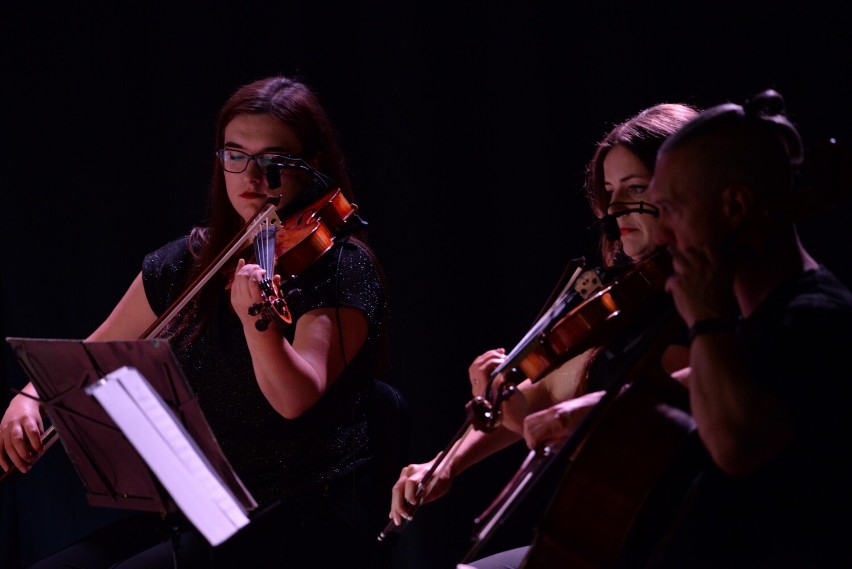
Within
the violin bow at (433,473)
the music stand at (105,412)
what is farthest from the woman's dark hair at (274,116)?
the violin bow at (433,473)

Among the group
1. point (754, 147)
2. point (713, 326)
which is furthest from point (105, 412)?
point (754, 147)

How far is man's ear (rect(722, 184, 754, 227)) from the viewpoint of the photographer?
117 cm

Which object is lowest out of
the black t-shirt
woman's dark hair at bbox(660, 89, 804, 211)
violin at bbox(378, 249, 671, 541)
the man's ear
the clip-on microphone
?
the black t-shirt

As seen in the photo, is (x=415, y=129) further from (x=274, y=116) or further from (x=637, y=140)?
(x=637, y=140)

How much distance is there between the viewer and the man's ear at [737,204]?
3.84 ft

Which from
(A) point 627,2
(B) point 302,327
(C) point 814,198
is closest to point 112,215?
(B) point 302,327

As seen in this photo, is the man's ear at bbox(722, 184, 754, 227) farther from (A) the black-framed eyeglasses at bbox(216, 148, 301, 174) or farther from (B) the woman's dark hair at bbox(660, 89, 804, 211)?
(A) the black-framed eyeglasses at bbox(216, 148, 301, 174)

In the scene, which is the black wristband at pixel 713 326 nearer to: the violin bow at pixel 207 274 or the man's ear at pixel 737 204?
the man's ear at pixel 737 204

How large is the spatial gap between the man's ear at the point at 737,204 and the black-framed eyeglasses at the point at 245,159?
1008mm

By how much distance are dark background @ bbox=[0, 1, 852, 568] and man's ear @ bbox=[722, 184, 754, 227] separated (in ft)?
3.10

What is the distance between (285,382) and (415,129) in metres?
1.16

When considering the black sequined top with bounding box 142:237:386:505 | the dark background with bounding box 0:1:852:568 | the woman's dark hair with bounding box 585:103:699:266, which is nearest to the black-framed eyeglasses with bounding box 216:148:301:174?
the black sequined top with bounding box 142:237:386:505

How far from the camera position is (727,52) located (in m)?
2.10

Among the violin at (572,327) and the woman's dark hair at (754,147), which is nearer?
the woman's dark hair at (754,147)
